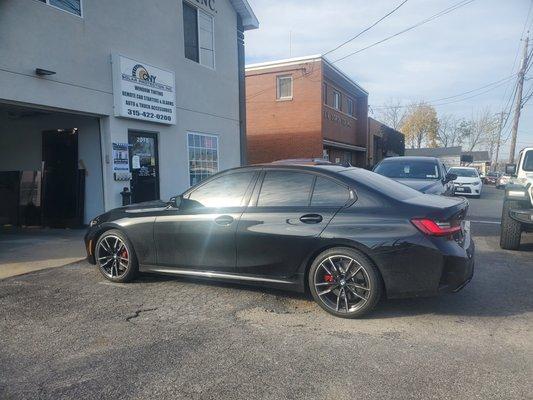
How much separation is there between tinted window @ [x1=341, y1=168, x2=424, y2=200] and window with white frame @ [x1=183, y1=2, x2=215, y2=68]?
27.4 feet

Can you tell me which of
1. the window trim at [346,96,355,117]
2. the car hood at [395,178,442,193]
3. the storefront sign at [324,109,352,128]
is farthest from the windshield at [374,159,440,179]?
the window trim at [346,96,355,117]

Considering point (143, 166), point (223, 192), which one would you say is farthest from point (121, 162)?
point (223, 192)

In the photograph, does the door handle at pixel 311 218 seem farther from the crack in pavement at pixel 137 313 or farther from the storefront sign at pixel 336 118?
the storefront sign at pixel 336 118

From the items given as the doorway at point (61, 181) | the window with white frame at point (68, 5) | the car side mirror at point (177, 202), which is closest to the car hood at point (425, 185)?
the car side mirror at point (177, 202)

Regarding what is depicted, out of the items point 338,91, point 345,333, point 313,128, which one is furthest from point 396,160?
point 338,91

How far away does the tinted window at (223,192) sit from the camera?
4.91 m

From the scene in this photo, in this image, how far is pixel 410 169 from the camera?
32.2 feet

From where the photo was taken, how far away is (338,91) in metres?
26.1

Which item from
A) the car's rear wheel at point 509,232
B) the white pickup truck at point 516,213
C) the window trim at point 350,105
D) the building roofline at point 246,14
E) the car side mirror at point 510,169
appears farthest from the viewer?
the window trim at point 350,105

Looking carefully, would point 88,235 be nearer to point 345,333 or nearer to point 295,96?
point 345,333

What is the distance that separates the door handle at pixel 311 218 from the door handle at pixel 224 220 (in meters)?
0.84

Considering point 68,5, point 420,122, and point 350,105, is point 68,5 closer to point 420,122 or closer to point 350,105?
point 350,105

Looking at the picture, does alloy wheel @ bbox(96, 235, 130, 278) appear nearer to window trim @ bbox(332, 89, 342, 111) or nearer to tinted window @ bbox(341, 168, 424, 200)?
tinted window @ bbox(341, 168, 424, 200)

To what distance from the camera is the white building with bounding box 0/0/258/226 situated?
24.8 feet
